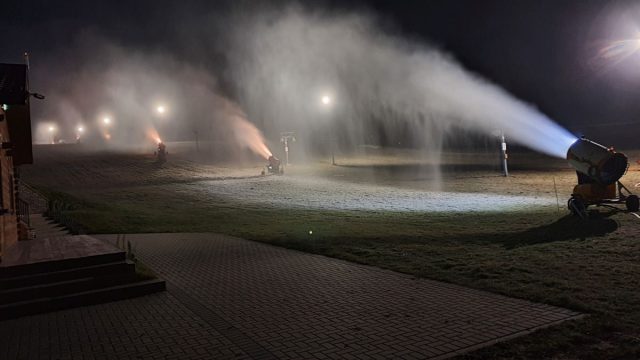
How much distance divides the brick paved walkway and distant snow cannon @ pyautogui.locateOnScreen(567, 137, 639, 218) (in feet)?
27.5

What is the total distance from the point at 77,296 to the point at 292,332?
14.6 ft

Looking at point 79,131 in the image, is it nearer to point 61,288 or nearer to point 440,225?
point 440,225

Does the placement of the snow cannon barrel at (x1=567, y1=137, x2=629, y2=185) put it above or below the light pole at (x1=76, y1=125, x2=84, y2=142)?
below

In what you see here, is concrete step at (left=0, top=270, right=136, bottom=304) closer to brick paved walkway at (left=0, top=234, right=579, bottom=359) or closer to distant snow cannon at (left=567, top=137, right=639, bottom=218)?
brick paved walkway at (left=0, top=234, right=579, bottom=359)

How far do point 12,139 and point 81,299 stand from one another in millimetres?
7812

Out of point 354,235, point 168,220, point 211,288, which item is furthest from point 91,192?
point 211,288

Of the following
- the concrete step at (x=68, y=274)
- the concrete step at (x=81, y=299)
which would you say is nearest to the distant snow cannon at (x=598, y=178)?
the concrete step at (x=81, y=299)

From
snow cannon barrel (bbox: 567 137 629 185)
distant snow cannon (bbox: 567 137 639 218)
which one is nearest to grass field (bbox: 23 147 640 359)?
distant snow cannon (bbox: 567 137 639 218)

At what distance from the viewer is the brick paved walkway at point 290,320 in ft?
19.1

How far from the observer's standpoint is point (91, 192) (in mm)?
29703

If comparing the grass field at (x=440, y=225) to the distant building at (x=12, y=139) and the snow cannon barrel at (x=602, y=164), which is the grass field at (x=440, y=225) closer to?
the snow cannon barrel at (x=602, y=164)

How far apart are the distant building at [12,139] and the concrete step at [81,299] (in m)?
2.58

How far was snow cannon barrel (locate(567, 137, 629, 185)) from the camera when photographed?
45.3 ft

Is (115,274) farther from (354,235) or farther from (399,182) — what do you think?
(399,182)
